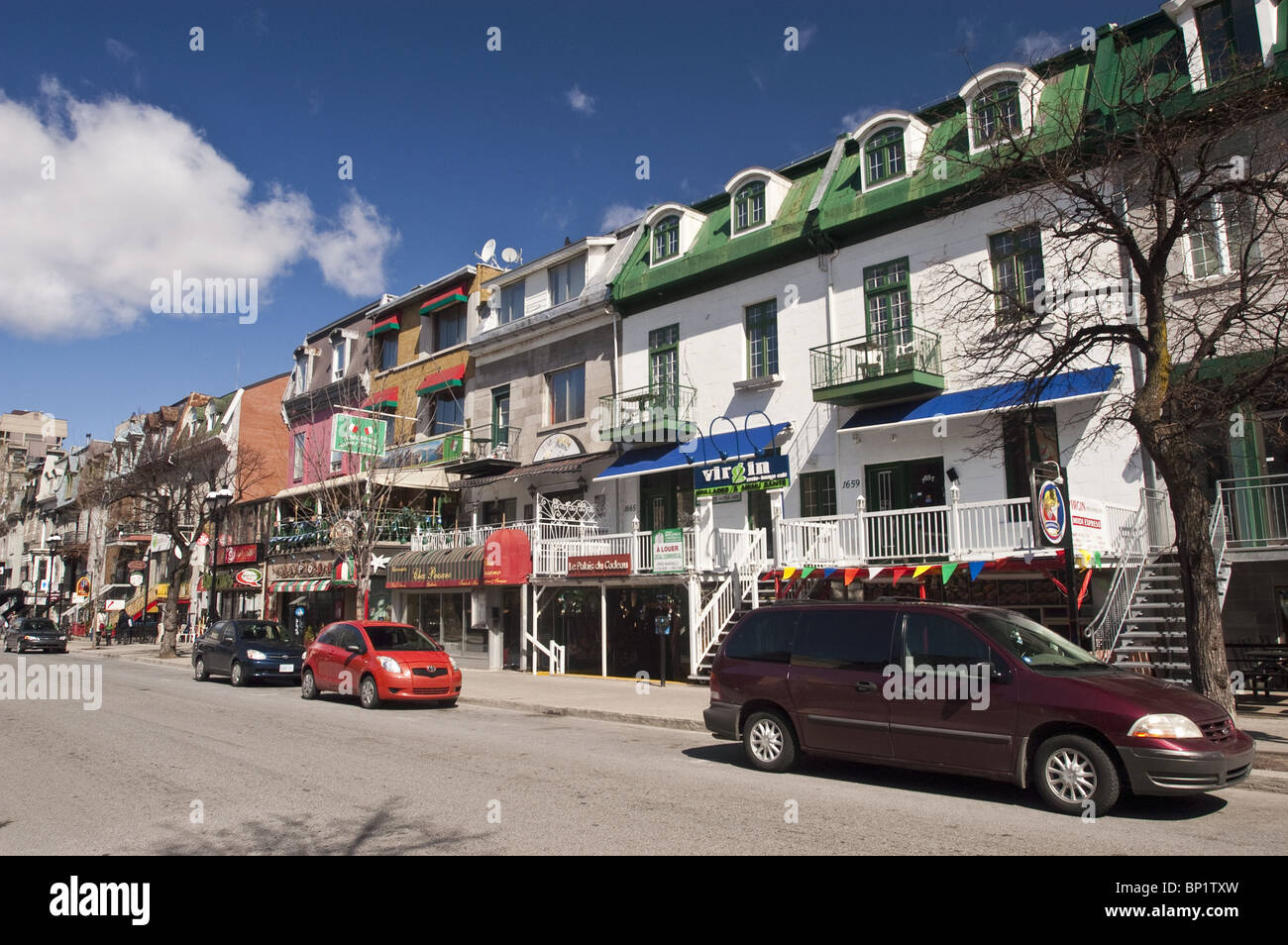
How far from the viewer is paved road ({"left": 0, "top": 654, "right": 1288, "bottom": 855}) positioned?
646cm

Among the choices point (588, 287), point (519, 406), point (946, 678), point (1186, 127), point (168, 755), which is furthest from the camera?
point (519, 406)

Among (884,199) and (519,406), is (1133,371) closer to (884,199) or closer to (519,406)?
(884,199)

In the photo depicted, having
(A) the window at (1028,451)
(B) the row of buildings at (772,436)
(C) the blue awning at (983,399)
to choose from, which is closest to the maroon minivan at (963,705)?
(B) the row of buildings at (772,436)

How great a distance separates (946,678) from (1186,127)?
7.86 m

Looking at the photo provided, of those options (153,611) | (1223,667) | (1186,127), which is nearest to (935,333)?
(1186,127)

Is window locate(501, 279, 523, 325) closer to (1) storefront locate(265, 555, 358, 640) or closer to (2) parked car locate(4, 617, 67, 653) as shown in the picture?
(1) storefront locate(265, 555, 358, 640)

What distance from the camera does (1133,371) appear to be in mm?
15898

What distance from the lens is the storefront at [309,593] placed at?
31469mm

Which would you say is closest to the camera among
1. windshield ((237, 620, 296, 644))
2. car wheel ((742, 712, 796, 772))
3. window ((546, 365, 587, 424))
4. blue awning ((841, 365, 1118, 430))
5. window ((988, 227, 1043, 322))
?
car wheel ((742, 712, 796, 772))

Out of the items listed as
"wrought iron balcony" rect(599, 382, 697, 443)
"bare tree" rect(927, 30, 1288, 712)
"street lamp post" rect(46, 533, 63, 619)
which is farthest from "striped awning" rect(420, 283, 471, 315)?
"street lamp post" rect(46, 533, 63, 619)

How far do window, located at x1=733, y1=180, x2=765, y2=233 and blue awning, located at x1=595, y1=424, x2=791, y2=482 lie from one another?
5.29 metres

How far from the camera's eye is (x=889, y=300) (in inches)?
770

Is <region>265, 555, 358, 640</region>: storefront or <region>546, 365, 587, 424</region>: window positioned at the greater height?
<region>546, 365, 587, 424</region>: window

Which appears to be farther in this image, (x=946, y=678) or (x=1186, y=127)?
(x=1186, y=127)
